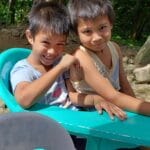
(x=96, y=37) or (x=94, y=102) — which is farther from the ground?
(x=96, y=37)

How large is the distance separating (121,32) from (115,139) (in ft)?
20.1

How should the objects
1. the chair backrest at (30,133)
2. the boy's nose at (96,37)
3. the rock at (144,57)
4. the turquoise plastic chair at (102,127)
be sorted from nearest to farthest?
the chair backrest at (30,133), the turquoise plastic chair at (102,127), the boy's nose at (96,37), the rock at (144,57)

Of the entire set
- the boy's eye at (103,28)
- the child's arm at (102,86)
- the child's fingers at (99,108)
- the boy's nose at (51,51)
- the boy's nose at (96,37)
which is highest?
the boy's eye at (103,28)

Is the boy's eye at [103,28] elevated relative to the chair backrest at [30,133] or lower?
elevated

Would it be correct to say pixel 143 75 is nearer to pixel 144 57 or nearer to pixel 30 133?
pixel 144 57

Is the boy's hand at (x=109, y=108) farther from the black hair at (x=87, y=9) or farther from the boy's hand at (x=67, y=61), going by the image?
the black hair at (x=87, y=9)

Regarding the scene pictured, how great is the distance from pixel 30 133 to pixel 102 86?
2.94 ft

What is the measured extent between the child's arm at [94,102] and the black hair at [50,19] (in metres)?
0.27

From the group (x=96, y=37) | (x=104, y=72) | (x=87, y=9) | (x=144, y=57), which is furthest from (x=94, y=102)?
(x=144, y=57)

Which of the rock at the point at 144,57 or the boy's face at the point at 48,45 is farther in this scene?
the rock at the point at 144,57

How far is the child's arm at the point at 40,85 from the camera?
6.70ft

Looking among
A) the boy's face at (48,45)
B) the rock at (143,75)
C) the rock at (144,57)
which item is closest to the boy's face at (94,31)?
the boy's face at (48,45)

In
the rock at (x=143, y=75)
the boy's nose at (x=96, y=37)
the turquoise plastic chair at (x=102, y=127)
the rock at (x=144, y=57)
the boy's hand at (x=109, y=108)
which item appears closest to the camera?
the turquoise plastic chair at (x=102, y=127)

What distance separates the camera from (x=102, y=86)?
213 cm
